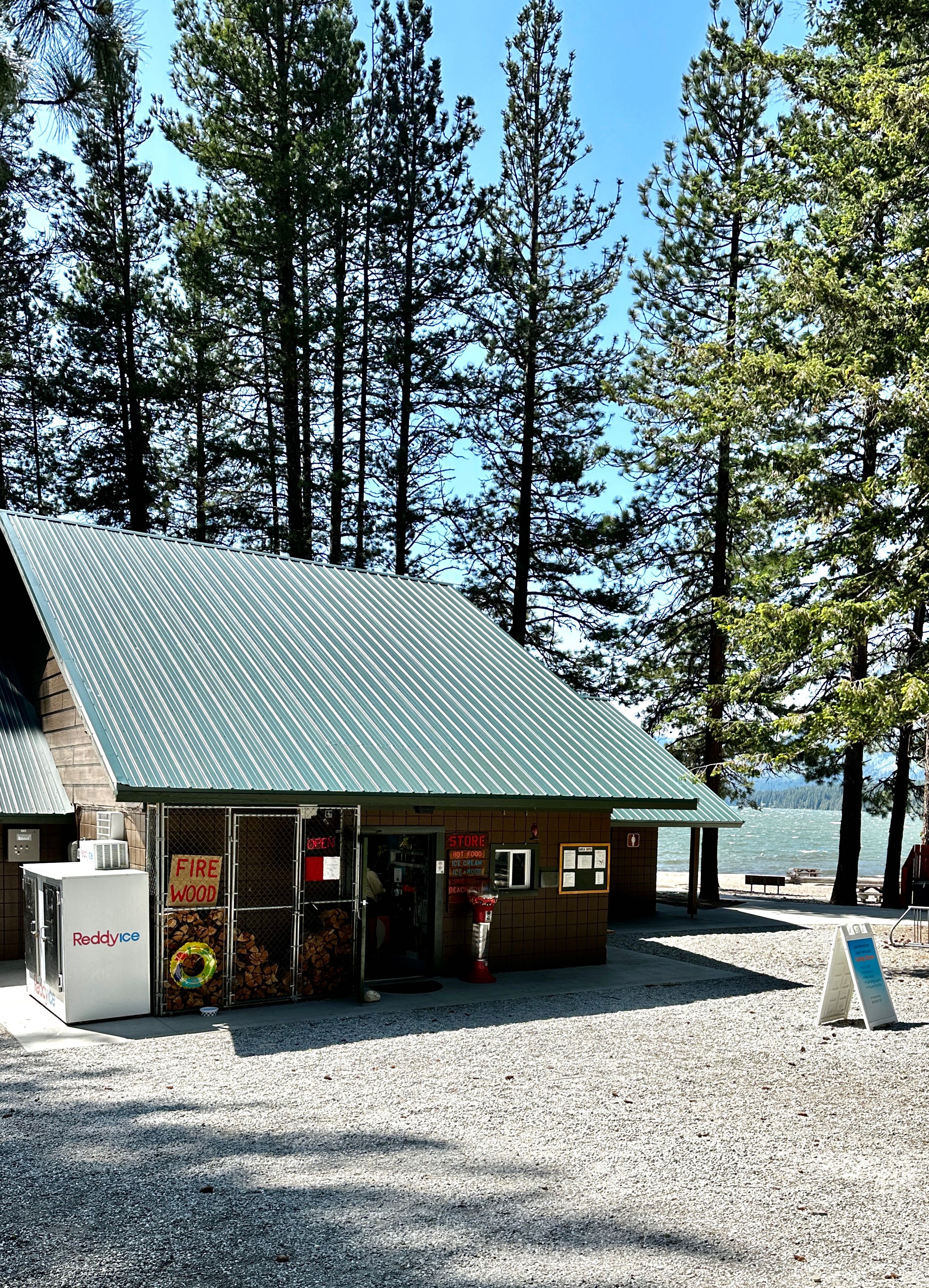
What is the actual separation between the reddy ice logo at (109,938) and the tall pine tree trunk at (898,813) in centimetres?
1900

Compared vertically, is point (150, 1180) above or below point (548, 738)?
below

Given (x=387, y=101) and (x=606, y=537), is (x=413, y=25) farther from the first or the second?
(x=606, y=537)

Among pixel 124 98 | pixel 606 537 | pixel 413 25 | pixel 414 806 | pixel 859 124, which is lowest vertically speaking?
pixel 414 806

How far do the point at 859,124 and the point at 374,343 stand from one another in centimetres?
1493

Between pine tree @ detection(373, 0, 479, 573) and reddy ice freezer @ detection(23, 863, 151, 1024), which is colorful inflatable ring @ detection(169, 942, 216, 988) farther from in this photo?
pine tree @ detection(373, 0, 479, 573)

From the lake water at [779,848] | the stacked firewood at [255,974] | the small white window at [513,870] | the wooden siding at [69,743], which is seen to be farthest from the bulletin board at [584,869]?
the lake water at [779,848]

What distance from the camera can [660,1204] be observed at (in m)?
6.60

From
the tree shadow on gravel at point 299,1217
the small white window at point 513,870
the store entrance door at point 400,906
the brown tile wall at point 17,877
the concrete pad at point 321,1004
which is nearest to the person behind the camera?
the tree shadow on gravel at point 299,1217

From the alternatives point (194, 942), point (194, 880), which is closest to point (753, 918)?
point (194, 942)

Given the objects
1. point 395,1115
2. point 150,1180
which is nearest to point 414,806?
point 395,1115

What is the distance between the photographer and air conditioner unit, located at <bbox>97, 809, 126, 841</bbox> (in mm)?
12633

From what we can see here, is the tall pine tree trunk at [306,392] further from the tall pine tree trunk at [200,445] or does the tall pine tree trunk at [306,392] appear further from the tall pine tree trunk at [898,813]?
the tall pine tree trunk at [898,813]

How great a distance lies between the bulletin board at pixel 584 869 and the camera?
14914mm

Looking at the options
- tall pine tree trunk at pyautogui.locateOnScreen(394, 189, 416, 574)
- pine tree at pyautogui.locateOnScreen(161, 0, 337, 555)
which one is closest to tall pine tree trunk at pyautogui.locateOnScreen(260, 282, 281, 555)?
pine tree at pyautogui.locateOnScreen(161, 0, 337, 555)
